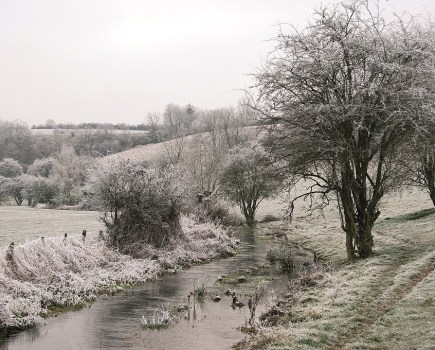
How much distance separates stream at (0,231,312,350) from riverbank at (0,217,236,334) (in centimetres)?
62

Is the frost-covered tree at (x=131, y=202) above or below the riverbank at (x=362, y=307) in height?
above

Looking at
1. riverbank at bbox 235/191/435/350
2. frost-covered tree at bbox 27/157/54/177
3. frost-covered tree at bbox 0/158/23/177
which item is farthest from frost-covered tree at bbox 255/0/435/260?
frost-covered tree at bbox 0/158/23/177

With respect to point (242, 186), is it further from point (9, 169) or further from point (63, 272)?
point (9, 169)

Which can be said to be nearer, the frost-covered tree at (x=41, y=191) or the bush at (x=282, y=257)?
the bush at (x=282, y=257)

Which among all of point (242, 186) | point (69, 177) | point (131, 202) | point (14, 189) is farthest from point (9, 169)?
point (131, 202)

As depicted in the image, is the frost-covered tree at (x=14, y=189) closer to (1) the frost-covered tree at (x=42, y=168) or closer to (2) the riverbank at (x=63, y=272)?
(1) the frost-covered tree at (x=42, y=168)

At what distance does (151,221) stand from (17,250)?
9.77m

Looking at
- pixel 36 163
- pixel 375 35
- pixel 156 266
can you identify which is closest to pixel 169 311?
pixel 156 266

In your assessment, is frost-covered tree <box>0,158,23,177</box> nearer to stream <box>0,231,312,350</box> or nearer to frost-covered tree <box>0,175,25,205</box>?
frost-covered tree <box>0,175,25,205</box>

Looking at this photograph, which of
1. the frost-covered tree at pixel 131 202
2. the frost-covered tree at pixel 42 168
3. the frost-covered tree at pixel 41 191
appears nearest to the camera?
the frost-covered tree at pixel 131 202

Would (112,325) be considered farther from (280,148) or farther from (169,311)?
(280,148)

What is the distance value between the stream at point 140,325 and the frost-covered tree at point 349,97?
18.2 feet

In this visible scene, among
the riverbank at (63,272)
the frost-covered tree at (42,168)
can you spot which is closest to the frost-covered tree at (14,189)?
the frost-covered tree at (42,168)

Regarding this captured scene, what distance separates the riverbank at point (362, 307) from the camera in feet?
34.9
